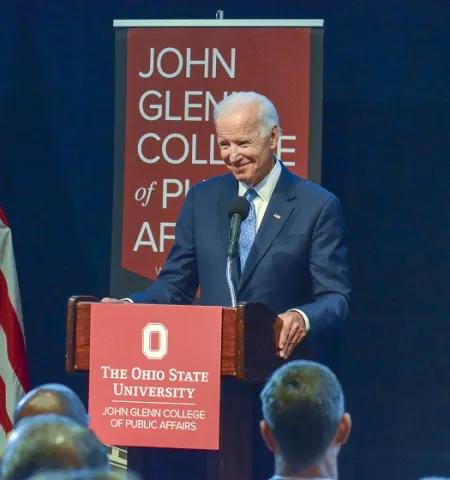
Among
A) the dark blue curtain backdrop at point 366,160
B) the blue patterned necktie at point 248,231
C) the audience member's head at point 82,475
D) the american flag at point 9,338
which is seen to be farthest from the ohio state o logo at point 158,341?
the dark blue curtain backdrop at point 366,160

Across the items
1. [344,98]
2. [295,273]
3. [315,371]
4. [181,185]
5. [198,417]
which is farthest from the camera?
[344,98]

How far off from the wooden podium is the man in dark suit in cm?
35

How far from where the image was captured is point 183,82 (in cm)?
503

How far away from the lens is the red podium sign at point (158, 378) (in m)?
2.87

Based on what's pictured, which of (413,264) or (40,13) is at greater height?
(40,13)

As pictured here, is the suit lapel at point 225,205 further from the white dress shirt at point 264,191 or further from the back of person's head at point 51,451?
the back of person's head at point 51,451

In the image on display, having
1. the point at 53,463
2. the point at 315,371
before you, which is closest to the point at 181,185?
the point at 315,371

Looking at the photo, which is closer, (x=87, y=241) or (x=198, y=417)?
(x=198, y=417)

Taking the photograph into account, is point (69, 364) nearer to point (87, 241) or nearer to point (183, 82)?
point (183, 82)

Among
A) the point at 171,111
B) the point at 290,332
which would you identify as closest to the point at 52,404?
the point at 290,332

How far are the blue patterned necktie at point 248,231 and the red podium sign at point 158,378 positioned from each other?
532 mm

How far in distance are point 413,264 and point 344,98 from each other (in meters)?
0.87

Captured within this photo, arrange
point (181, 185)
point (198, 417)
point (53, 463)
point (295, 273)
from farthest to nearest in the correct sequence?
1. point (181, 185)
2. point (295, 273)
3. point (198, 417)
4. point (53, 463)

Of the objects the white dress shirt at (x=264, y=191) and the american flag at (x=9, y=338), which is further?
the american flag at (x=9, y=338)
